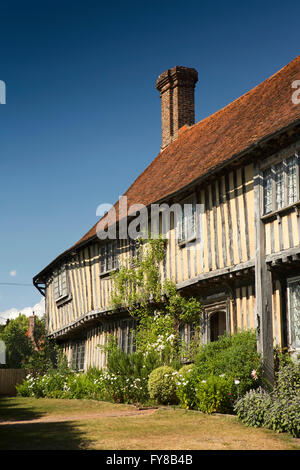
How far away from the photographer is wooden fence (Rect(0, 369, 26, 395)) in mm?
22469

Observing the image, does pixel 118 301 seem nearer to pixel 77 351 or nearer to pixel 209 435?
pixel 77 351

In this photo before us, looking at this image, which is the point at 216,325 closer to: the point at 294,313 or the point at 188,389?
the point at 188,389

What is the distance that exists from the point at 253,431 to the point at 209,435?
734 millimetres

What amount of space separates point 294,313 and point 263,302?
591 millimetres

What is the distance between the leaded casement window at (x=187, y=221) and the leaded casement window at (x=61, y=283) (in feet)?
23.8

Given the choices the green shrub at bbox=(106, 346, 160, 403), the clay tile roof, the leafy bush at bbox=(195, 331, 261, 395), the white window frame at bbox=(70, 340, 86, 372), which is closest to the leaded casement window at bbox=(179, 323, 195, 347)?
the green shrub at bbox=(106, 346, 160, 403)

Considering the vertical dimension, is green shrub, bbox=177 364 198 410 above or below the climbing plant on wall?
below

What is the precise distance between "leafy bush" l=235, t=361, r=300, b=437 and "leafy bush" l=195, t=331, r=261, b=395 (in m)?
0.35

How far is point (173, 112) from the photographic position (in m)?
20.5

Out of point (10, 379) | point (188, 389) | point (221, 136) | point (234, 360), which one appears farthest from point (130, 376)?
point (10, 379)

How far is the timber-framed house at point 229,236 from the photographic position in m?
10.3

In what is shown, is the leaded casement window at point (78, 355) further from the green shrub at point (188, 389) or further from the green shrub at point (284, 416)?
the green shrub at point (284, 416)

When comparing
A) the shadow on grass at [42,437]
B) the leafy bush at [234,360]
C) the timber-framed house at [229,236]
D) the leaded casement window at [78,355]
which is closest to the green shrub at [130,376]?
the timber-framed house at [229,236]

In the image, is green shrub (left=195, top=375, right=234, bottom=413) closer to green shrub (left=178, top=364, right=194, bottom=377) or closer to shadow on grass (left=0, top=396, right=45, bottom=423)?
green shrub (left=178, top=364, right=194, bottom=377)
